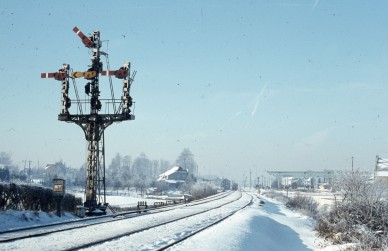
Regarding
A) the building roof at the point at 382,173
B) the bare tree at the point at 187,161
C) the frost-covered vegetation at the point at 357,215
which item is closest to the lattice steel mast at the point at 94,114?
the frost-covered vegetation at the point at 357,215

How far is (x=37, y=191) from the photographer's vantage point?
890 inches

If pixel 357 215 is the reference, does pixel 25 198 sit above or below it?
above

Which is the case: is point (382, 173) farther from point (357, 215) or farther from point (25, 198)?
point (25, 198)

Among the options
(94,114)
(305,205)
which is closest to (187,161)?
(305,205)

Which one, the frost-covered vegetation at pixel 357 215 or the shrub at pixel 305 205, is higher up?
the frost-covered vegetation at pixel 357 215

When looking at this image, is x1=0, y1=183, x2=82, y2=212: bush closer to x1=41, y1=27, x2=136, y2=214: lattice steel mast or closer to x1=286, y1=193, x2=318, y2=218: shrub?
x1=41, y1=27, x2=136, y2=214: lattice steel mast

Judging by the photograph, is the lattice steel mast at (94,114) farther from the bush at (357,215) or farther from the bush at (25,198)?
the bush at (357,215)

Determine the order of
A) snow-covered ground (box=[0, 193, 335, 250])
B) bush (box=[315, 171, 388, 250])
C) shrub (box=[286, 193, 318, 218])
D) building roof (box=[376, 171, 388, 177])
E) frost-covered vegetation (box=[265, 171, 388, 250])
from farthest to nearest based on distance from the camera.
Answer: building roof (box=[376, 171, 388, 177]) < shrub (box=[286, 193, 318, 218]) < bush (box=[315, 171, 388, 250]) < frost-covered vegetation (box=[265, 171, 388, 250]) < snow-covered ground (box=[0, 193, 335, 250])

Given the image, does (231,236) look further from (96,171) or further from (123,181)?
(123,181)

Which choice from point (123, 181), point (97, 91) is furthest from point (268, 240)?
point (123, 181)

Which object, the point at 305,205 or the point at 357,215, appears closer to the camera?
the point at 357,215

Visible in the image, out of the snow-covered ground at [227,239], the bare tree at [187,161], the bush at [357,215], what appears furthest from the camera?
the bare tree at [187,161]

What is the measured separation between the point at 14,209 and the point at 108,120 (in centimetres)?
795

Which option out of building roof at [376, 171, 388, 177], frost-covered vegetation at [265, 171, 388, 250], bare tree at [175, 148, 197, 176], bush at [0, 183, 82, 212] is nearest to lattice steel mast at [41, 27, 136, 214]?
bush at [0, 183, 82, 212]
